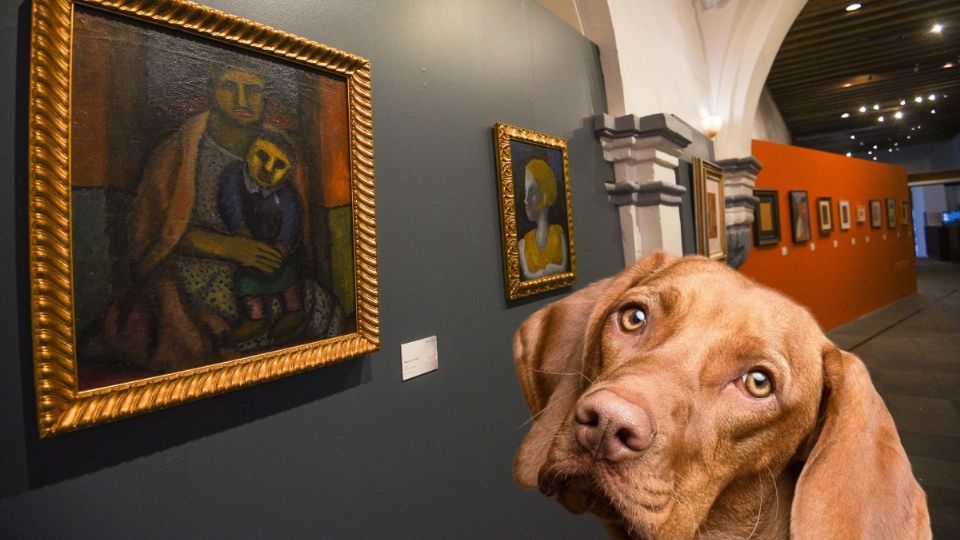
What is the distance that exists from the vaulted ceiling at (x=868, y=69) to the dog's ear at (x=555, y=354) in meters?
6.61

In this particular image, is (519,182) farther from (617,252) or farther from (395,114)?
(617,252)

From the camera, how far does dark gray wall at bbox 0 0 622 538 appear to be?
0.95m

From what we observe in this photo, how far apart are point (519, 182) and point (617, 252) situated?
38.5 inches

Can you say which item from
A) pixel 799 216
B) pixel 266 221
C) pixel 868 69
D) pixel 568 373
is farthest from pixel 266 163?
pixel 868 69

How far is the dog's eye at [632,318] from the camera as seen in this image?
806 millimetres

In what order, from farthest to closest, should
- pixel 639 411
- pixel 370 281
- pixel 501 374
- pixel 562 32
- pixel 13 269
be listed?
pixel 562 32 → pixel 501 374 → pixel 370 281 → pixel 13 269 → pixel 639 411

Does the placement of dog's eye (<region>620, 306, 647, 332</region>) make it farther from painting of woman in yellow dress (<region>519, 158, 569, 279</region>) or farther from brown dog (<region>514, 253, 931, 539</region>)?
painting of woman in yellow dress (<region>519, 158, 569, 279</region>)

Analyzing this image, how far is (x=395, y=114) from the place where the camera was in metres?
1.67

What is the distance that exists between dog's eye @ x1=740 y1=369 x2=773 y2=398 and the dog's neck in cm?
13

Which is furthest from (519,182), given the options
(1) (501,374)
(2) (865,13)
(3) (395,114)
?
(2) (865,13)

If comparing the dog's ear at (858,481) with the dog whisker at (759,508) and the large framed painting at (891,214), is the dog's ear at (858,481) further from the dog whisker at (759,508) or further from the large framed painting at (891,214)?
the large framed painting at (891,214)

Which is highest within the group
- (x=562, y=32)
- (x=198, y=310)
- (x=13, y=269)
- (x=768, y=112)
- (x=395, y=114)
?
(x=768, y=112)

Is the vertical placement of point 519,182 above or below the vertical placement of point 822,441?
above

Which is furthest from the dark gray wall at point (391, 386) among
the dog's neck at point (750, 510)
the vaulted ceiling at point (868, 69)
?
the vaulted ceiling at point (868, 69)
